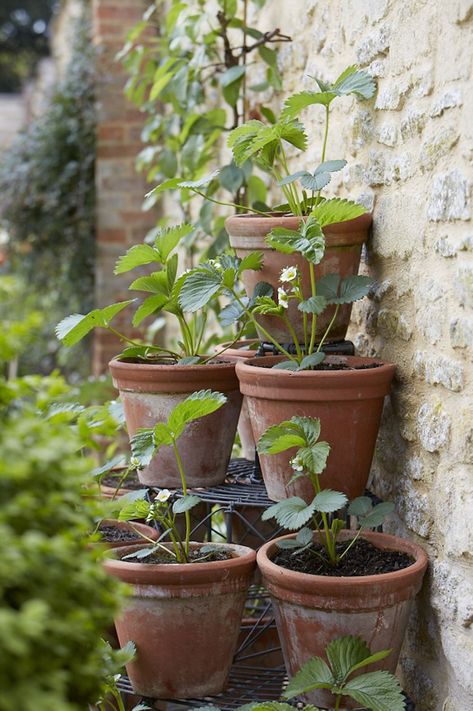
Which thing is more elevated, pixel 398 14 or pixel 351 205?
pixel 398 14

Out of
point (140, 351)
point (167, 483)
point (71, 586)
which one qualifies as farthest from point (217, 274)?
point (71, 586)

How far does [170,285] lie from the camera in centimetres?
218

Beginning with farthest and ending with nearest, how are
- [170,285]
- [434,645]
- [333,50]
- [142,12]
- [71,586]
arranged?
[142,12] → [333,50] → [170,285] → [434,645] → [71,586]

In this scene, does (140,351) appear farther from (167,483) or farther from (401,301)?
(401,301)

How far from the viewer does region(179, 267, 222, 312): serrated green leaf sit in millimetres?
1989

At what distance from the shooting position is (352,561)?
1.86 meters

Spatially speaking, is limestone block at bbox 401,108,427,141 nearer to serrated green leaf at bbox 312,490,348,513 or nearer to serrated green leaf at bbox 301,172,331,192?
serrated green leaf at bbox 301,172,331,192

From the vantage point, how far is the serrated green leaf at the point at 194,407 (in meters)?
1.84

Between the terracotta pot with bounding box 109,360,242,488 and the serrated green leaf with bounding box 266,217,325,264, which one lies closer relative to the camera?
the serrated green leaf with bounding box 266,217,325,264

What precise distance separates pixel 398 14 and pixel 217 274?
634 mm

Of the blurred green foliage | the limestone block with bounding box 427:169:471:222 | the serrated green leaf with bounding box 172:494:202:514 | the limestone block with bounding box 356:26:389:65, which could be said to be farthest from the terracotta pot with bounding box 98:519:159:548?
the limestone block with bounding box 356:26:389:65

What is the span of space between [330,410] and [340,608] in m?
0.38

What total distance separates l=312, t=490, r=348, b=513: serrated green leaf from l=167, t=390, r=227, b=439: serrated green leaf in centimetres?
25

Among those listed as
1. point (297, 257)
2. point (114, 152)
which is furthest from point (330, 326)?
point (114, 152)
